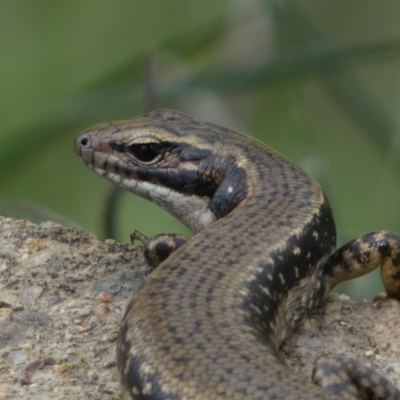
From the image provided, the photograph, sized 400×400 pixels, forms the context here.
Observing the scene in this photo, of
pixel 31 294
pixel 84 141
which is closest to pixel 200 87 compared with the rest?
pixel 84 141

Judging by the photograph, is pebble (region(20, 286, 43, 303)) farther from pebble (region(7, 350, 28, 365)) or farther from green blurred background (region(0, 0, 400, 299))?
green blurred background (region(0, 0, 400, 299))

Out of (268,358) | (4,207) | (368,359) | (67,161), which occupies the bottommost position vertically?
(67,161)

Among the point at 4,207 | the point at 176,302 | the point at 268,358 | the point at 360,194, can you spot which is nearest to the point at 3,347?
the point at 176,302

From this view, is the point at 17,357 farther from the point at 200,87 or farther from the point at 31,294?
the point at 200,87

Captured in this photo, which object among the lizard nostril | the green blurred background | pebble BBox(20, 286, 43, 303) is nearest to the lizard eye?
the lizard nostril

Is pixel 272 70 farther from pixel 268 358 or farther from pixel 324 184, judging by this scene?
pixel 268 358

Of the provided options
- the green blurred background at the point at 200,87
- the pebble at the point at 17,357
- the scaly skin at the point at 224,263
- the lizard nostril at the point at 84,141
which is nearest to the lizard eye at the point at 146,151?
the scaly skin at the point at 224,263

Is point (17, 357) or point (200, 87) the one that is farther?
point (200, 87)
